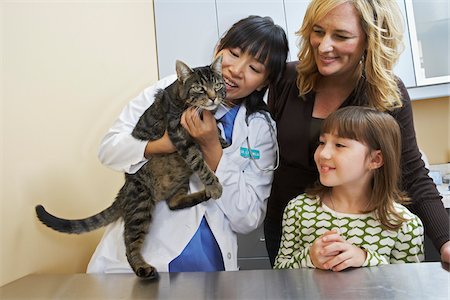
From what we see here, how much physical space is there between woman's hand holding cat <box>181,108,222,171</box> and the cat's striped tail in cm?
31

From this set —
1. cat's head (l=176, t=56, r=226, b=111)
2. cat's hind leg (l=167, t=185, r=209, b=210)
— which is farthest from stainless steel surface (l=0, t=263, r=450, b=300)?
cat's head (l=176, t=56, r=226, b=111)

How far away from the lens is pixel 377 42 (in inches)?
39.3

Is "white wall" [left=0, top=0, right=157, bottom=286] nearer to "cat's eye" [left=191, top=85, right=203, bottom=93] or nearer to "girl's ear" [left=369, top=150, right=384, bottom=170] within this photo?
"cat's eye" [left=191, top=85, right=203, bottom=93]

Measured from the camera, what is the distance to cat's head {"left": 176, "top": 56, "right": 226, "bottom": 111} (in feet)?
3.39

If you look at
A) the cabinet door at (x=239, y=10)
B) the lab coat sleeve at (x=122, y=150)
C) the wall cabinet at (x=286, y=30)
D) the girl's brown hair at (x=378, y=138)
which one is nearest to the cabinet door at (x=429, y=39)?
the wall cabinet at (x=286, y=30)

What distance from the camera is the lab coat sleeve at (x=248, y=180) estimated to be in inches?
39.1

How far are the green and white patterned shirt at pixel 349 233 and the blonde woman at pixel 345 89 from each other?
66 millimetres

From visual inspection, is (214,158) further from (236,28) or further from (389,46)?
(389,46)

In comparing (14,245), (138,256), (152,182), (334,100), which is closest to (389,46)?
(334,100)

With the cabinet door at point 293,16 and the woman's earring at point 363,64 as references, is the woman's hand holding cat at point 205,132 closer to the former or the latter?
the woman's earring at point 363,64

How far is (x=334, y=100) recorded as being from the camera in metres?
1.14

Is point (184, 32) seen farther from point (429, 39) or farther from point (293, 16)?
point (429, 39)

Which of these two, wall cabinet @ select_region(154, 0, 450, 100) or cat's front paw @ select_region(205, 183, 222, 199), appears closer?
cat's front paw @ select_region(205, 183, 222, 199)

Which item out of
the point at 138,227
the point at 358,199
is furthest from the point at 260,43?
the point at 138,227
